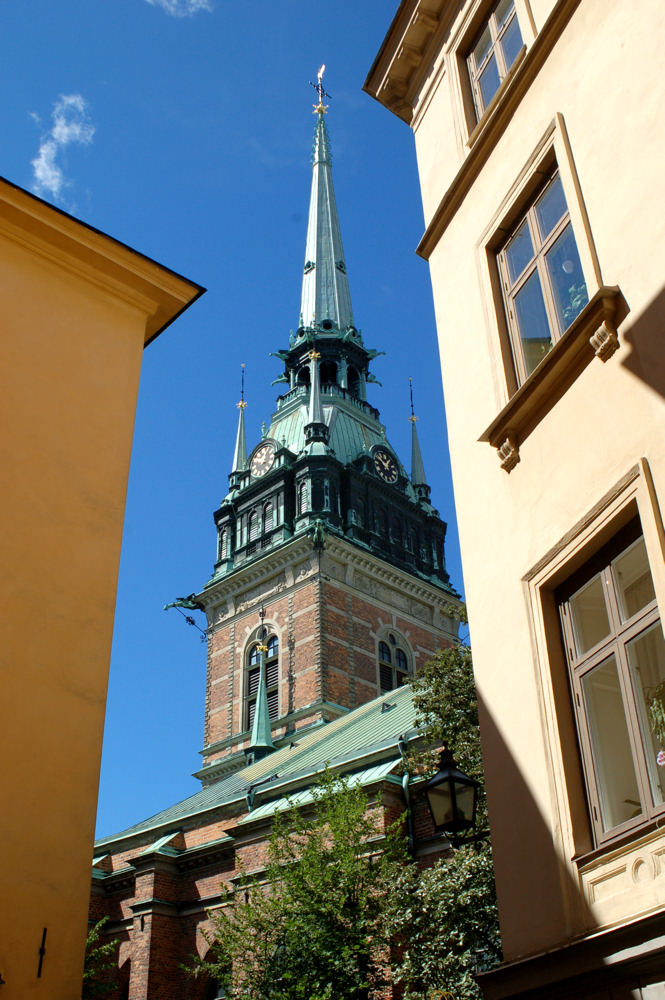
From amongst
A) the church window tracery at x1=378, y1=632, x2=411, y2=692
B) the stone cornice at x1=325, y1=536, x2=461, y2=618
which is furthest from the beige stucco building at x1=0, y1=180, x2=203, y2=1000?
A: the church window tracery at x1=378, y1=632, x2=411, y2=692

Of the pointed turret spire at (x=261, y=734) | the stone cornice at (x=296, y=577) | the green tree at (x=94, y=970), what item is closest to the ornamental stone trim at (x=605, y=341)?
the green tree at (x=94, y=970)

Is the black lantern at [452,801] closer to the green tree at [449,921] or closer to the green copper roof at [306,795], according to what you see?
the green tree at [449,921]

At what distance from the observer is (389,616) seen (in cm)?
4175

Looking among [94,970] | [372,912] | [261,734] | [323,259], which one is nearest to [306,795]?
[94,970]

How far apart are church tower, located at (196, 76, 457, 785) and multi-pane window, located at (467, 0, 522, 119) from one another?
27375mm

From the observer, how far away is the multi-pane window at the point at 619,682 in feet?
17.7

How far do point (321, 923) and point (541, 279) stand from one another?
9491 millimetres

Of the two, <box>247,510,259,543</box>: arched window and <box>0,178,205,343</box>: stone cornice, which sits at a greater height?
<box>247,510,259,543</box>: arched window

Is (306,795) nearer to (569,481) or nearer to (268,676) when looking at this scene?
(569,481)

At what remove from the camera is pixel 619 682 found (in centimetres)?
576

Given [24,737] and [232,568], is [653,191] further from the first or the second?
[232,568]

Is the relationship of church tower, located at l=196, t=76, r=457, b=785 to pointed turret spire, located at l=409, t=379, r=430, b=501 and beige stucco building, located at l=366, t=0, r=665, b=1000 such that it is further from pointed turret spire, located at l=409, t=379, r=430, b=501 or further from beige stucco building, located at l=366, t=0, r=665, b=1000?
beige stucco building, located at l=366, t=0, r=665, b=1000

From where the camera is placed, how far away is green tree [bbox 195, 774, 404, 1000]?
42.4 feet

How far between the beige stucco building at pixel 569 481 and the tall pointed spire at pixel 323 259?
48.1 m
